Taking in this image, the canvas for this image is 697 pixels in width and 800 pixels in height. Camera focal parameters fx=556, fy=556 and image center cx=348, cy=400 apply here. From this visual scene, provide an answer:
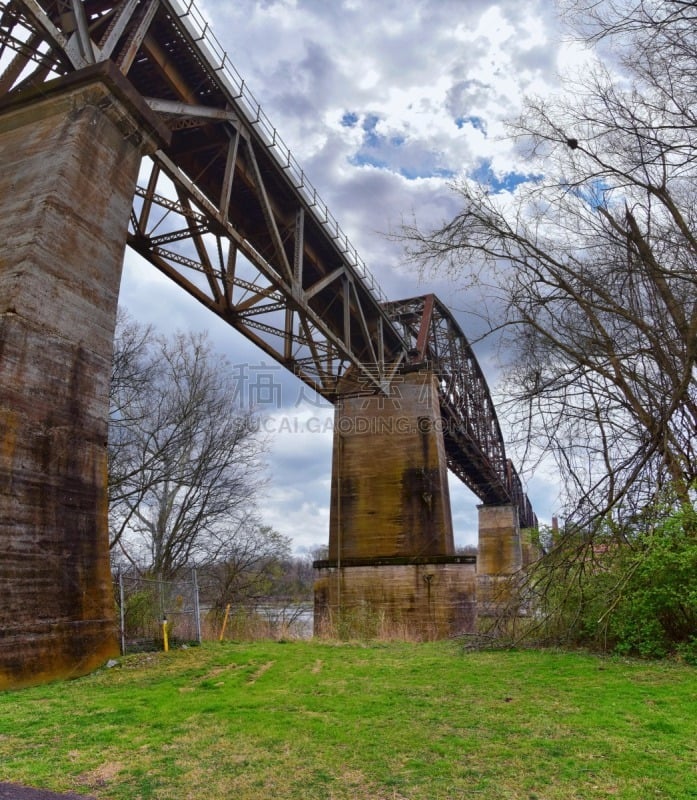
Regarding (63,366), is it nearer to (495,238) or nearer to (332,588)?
(495,238)

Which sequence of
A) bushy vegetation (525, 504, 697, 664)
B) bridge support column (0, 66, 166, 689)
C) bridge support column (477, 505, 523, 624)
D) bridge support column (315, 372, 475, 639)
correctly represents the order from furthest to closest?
bridge support column (477, 505, 523, 624) → bridge support column (315, 372, 475, 639) → bushy vegetation (525, 504, 697, 664) → bridge support column (0, 66, 166, 689)

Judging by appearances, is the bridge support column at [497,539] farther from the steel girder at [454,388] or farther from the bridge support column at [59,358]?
the bridge support column at [59,358]

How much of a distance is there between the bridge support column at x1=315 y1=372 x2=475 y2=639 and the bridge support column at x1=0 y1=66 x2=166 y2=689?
41.0 ft

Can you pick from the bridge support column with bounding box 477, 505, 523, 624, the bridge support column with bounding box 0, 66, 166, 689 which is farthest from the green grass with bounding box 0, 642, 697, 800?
the bridge support column with bounding box 477, 505, 523, 624

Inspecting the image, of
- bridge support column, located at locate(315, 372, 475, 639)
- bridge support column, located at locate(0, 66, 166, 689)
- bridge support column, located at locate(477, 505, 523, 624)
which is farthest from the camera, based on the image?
bridge support column, located at locate(477, 505, 523, 624)

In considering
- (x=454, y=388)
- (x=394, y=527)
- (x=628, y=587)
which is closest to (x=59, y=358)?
(x=628, y=587)

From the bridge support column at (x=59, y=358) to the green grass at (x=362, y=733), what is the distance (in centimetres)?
77

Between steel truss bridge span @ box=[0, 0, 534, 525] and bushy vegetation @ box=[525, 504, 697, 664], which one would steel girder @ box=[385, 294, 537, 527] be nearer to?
steel truss bridge span @ box=[0, 0, 534, 525]

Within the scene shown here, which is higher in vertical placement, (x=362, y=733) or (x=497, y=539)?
(x=497, y=539)

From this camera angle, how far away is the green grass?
3.45m

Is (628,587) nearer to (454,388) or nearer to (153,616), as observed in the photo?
(153,616)

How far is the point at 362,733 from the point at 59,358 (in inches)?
226

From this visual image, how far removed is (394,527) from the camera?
868 inches

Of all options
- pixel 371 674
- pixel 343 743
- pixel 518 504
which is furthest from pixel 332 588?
pixel 518 504
